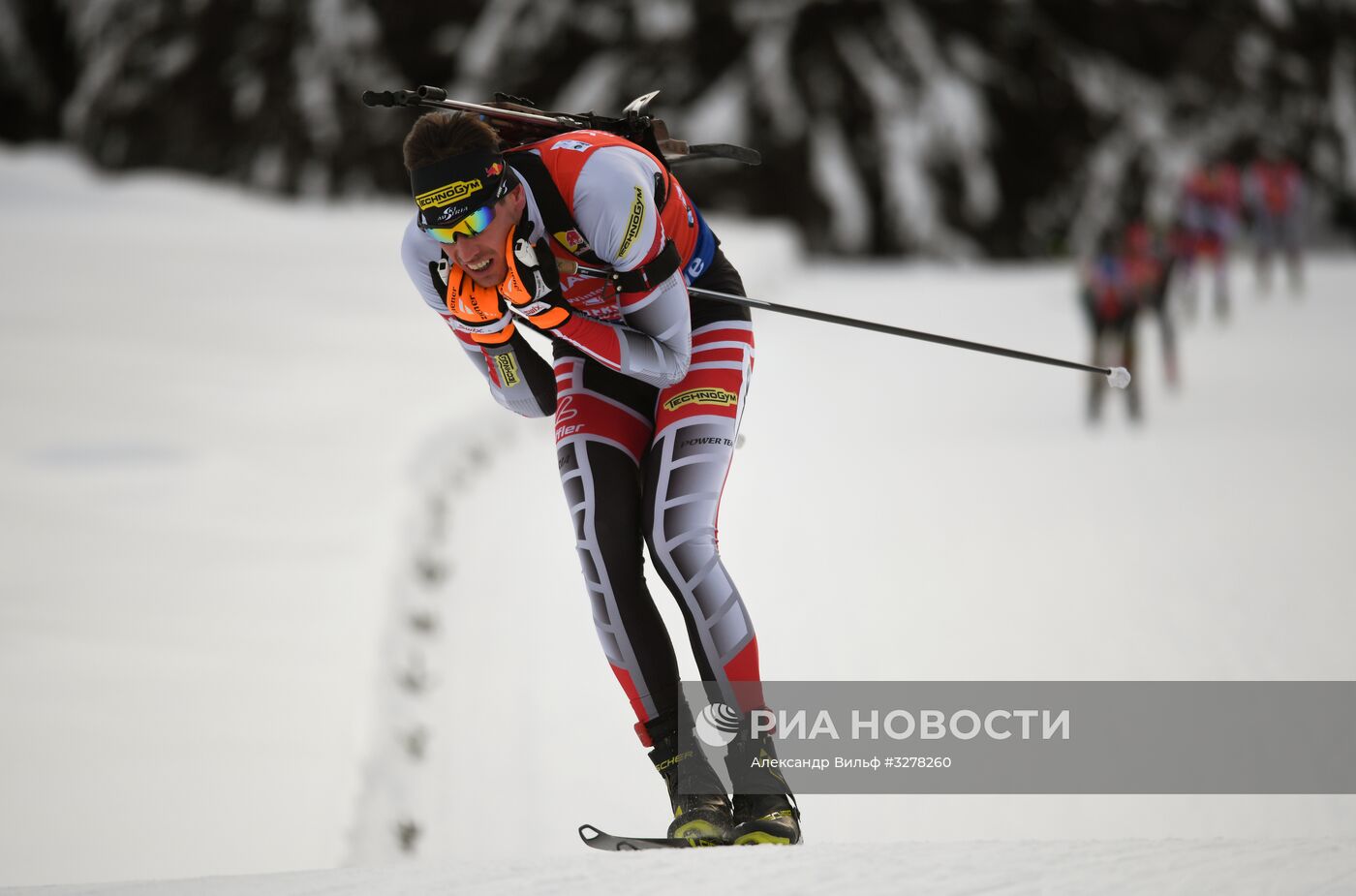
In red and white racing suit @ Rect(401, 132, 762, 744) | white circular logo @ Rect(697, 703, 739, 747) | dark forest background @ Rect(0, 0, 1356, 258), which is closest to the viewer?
red and white racing suit @ Rect(401, 132, 762, 744)

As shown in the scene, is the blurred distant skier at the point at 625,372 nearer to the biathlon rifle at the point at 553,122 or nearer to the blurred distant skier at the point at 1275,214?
the biathlon rifle at the point at 553,122

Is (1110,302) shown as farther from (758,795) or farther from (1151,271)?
(758,795)

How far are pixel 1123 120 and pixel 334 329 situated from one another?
2409 cm

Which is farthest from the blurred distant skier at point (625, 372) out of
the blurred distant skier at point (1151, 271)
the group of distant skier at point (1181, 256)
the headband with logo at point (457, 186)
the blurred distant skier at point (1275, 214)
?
the blurred distant skier at point (1275, 214)

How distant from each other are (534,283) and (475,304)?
0.62 ft

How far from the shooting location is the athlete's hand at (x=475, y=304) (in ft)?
11.1

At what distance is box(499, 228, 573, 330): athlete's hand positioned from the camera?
3.30m

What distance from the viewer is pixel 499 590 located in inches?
262

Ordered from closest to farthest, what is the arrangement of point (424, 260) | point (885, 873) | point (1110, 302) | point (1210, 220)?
1. point (885, 873)
2. point (424, 260)
3. point (1110, 302)
4. point (1210, 220)

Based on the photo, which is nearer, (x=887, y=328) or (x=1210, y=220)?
(x=887, y=328)

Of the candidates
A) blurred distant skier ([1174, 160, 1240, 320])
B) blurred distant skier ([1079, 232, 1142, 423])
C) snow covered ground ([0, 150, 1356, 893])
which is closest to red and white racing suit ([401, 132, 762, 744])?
snow covered ground ([0, 150, 1356, 893])

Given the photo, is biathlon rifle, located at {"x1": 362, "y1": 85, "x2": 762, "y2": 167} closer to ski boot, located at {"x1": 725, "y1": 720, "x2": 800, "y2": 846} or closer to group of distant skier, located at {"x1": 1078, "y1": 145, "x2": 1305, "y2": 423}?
ski boot, located at {"x1": 725, "y1": 720, "x2": 800, "y2": 846}

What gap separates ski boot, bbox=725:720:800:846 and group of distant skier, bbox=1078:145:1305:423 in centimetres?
783

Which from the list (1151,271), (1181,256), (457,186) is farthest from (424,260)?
(1181,256)
